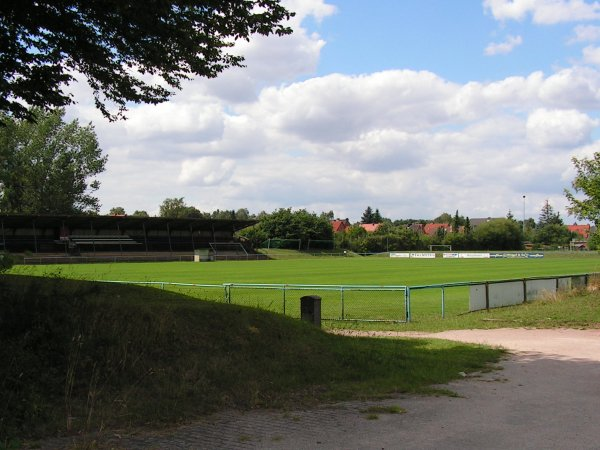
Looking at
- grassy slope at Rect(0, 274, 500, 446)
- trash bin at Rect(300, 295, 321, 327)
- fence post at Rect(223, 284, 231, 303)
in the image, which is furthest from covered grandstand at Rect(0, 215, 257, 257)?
→ grassy slope at Rect(0, 274, 500, 446)

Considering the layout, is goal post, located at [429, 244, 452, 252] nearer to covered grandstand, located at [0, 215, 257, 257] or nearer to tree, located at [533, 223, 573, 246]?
tree, located at [533, 223, 573, 246]

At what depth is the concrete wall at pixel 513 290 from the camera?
20125 mm

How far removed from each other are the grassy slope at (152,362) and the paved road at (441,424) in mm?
513

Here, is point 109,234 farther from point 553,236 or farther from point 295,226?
point 553,236

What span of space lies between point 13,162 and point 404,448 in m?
84.6

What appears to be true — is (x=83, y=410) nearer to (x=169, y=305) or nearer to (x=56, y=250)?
(x=169, y=305)

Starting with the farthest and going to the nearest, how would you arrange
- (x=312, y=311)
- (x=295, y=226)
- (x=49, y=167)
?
(x=295, y=226) → (x=49, y=167) → (x=312, y=311)

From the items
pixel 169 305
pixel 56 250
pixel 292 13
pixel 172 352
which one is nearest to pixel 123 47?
pixel 292 13

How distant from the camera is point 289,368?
833 centimetres

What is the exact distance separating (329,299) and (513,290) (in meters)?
7.99

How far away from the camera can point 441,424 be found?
A: 6.18 meters

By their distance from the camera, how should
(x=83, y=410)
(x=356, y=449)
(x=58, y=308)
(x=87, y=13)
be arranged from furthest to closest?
1. (x=87, y=13)
2. (x=58, y=308)
3. (x=83, y=410)
4. (x=356, y=449)

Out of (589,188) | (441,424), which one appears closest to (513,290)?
(589,188)

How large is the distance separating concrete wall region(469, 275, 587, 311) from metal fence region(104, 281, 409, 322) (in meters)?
2.56
